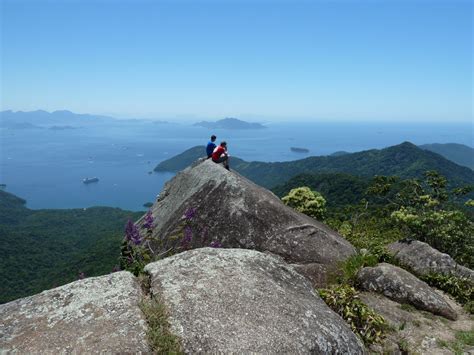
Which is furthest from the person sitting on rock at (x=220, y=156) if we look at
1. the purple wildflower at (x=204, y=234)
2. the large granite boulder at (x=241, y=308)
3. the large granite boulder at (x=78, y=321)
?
the large granite boulder at (x=78, y=321)

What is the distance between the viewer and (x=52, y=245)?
10412cm

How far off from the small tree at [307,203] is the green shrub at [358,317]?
37.3ft

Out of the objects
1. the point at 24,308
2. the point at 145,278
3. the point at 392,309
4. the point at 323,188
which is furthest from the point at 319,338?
the point at 323,188

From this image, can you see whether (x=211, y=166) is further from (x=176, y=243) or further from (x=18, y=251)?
(x=18, y=251)

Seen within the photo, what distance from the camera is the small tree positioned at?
1906 cm

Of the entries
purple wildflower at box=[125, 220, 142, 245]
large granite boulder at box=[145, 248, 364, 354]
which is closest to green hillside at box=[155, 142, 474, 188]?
purple wildflower at box=[125, 220, 142, 245]

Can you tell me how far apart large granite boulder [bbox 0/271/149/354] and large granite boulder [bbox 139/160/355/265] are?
5.20 metres

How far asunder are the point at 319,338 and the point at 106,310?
297 cm

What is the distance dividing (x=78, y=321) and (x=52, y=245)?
11415cm

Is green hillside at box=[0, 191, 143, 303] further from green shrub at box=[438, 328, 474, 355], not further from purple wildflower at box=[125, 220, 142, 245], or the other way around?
green shrub at box=[438, 328, 474, 355]

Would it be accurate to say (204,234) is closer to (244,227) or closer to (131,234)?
(244,227)

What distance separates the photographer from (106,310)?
4.67 meters

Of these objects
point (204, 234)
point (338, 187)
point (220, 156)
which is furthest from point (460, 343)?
point (338, 187)

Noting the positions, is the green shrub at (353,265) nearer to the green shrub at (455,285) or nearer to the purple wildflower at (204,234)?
the green shrub at (455,285)
